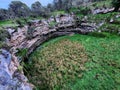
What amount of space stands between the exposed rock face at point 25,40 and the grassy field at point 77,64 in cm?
182

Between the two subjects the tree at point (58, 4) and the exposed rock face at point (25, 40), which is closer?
the exposed rock face at point (25, 40)

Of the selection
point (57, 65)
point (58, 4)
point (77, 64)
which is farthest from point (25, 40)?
point (58, 4)

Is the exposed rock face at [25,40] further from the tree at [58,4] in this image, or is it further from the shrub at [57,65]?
the tree at [58,4]

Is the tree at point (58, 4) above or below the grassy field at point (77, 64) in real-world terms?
above

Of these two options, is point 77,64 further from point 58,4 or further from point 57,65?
point 58,4

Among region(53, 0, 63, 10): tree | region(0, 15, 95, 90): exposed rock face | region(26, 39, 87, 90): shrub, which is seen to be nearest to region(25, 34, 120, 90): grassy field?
region(26, 39, 87, 90): shrub

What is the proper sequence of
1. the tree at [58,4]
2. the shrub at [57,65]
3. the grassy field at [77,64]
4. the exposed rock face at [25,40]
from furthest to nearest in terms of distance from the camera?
1. the tree at [58,4]
2. the shrub at [57,65]
3. the grassy field at [77,64]
4. the exposed rock face at [25,40]

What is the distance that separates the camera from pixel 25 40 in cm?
2292

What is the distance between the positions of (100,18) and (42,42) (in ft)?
37.5

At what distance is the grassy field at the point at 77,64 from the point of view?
52.9ft

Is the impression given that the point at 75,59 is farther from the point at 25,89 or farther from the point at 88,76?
the point at 25,89

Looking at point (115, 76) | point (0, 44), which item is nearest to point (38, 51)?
point (0, 44)

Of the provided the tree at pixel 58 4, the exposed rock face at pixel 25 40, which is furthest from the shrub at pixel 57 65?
the tree at pixel 58 4

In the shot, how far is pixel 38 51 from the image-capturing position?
76.5 feet
